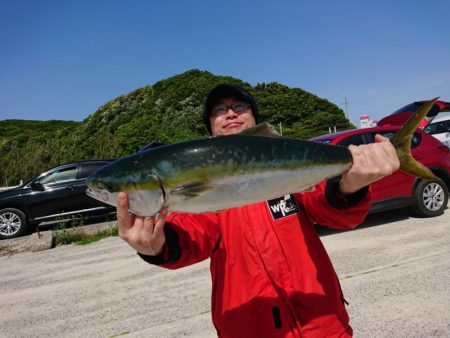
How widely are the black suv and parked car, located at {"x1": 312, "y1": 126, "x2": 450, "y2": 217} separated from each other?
7.13 meters

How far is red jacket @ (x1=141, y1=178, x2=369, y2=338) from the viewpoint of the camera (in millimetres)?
1780

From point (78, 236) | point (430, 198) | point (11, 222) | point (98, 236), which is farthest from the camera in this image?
point (11, 222)

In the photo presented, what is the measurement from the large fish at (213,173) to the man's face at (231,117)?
0.60 metres

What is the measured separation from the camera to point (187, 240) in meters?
1.92

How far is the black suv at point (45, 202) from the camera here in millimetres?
10219

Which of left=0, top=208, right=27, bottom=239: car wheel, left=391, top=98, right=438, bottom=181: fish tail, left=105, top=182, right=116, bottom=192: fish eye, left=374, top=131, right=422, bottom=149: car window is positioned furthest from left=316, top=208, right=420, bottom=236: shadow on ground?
left=0, top=208, right=27, bottom=239: car wheel

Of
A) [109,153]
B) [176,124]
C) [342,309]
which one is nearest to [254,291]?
[342,309]

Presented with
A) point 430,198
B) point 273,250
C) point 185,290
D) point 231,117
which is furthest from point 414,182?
point 273,250

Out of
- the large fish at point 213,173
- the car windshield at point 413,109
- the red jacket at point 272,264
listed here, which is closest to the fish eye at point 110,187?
the large fish at point 213,173

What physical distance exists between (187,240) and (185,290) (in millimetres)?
3316

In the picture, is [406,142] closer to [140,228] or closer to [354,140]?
[140,228]

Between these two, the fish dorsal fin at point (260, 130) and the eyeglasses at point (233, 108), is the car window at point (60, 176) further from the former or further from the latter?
the fish dorsal fin at point (260, 130)

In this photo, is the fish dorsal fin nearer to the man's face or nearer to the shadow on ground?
the man's face

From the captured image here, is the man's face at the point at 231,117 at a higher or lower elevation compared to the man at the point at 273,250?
higher
